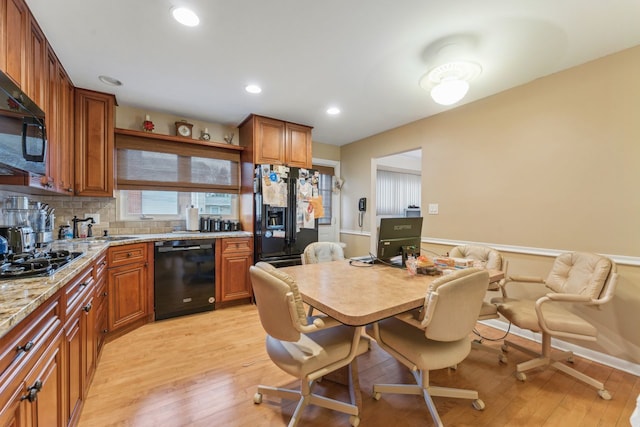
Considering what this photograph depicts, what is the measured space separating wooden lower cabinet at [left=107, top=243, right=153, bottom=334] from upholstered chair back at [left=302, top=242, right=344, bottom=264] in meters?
1.74

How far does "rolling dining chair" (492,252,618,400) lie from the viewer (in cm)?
180

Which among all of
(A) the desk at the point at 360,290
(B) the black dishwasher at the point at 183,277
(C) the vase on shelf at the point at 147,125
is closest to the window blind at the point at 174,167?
(C) the vase on shelf at the point at 147,125

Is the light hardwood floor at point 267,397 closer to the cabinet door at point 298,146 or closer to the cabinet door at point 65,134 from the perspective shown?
the cabinet door at point 65,134

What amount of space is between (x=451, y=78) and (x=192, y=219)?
10.9 ft

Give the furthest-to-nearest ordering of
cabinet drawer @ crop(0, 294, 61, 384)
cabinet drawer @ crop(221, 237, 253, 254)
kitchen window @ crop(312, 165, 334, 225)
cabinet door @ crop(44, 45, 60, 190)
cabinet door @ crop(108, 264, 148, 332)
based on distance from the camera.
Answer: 1. kitchen window @ crop(312, 165, 334, 225)
2. cabinet drawer @ crop(221, 237, 253, 254)
3. cabinet door @ crop(108, 264, 148, 332)
4. cabinet door @ crop(44, 45, 60, 190)
5. cabinet drawer @ crop(0, 294, 61, 384)

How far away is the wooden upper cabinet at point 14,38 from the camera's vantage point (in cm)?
137

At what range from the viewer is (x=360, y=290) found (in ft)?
5.01

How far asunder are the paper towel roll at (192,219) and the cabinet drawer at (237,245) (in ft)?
1.86

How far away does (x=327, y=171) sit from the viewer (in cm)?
493

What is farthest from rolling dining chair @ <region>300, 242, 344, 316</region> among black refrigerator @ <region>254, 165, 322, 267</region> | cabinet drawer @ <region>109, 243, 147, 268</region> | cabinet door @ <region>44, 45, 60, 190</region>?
cabinet door @ <region>44, 45, 60, 190</region>

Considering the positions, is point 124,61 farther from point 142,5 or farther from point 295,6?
point 295,6

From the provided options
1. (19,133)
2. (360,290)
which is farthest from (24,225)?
(360,290)

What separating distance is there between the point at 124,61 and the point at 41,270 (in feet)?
6.12

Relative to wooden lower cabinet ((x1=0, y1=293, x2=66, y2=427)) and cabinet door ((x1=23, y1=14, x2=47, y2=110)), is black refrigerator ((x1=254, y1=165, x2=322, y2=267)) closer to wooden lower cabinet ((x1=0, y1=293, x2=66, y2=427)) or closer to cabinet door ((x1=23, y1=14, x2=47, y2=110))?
cabinet door ((x1=23, y1=14, x2=47, y2=110))
